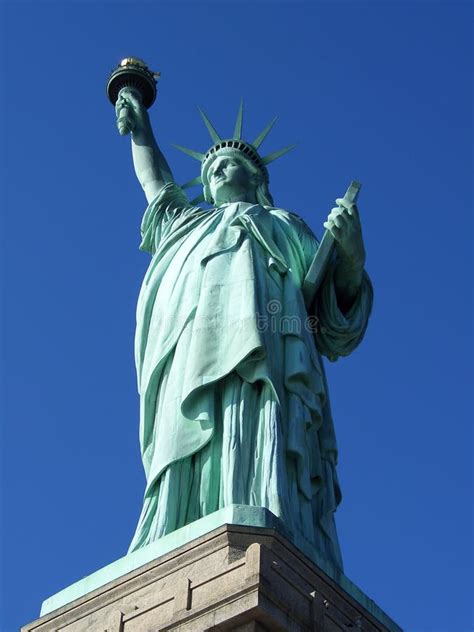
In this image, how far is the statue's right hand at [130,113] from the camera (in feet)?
56.9

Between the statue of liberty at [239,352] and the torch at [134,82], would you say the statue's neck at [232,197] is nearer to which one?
the statue of liberty at [239,352]

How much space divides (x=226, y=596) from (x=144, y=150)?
24.5 feet

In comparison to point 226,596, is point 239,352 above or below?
above

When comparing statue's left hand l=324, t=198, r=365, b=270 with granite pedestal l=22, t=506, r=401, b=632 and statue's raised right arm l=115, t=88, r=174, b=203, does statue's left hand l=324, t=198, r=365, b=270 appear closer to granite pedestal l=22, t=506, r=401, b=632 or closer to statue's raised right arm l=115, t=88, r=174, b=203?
statue's raised right arm l=115, t=88, r=174, b=203

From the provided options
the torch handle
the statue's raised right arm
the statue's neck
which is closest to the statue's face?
the statue's neck

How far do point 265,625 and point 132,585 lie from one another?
1476mm

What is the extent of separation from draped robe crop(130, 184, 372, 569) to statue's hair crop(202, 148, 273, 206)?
0.87 metres

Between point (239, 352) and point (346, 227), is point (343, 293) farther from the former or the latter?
point (239, 352)

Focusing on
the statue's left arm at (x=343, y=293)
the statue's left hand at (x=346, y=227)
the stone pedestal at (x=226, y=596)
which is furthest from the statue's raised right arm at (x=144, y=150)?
the stone pedestal at (x=226, y=596)

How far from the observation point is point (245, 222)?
48.9 feet

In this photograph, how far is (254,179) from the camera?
1631 centimetres

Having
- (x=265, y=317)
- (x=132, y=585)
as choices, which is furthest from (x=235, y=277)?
(x=132, y=585)

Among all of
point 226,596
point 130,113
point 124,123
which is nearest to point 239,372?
point 226,596

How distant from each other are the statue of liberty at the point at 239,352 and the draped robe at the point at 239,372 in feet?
0.04
